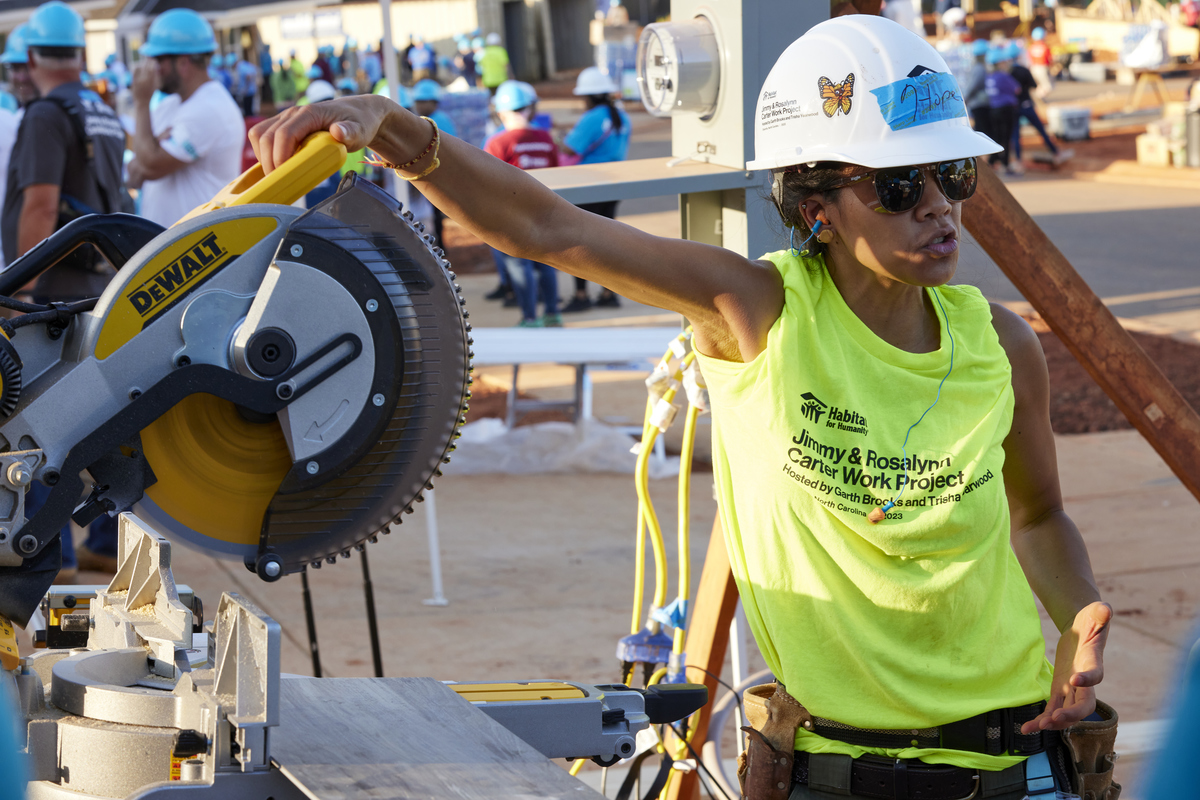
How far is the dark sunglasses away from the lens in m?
1.98

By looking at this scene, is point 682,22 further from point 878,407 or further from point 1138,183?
point 1138,183

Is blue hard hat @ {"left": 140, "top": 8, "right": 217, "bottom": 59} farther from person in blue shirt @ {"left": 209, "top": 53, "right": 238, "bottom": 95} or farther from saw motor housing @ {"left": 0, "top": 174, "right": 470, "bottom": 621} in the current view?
person in blue shirt @ {"left": 209, "top": 53, "right": 238, "bottom": 95}

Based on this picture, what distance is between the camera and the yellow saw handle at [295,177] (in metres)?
1.67

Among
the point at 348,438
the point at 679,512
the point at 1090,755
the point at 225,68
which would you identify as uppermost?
the point at 225,68

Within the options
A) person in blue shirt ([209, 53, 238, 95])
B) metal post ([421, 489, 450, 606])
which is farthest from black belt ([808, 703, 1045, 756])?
person in blue shirt ([209, 53, 238, 95])

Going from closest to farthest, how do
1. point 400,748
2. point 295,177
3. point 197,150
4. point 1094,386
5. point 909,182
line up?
1. point 400,748
2. point 295,177
3. point 909,182
4. point 197,150
5. point 1094,386

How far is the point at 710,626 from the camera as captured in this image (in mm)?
2877

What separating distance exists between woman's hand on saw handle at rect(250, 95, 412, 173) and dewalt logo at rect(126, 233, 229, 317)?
7.2 inches

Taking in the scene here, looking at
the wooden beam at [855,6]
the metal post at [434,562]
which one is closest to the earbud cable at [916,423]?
the wooden beam at [855,6]

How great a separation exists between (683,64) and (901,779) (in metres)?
1.55

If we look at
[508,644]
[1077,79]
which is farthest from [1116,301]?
[1077,79]

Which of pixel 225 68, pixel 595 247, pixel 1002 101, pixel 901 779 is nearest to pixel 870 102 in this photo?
pixel 595 247

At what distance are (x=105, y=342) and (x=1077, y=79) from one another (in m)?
38.1
